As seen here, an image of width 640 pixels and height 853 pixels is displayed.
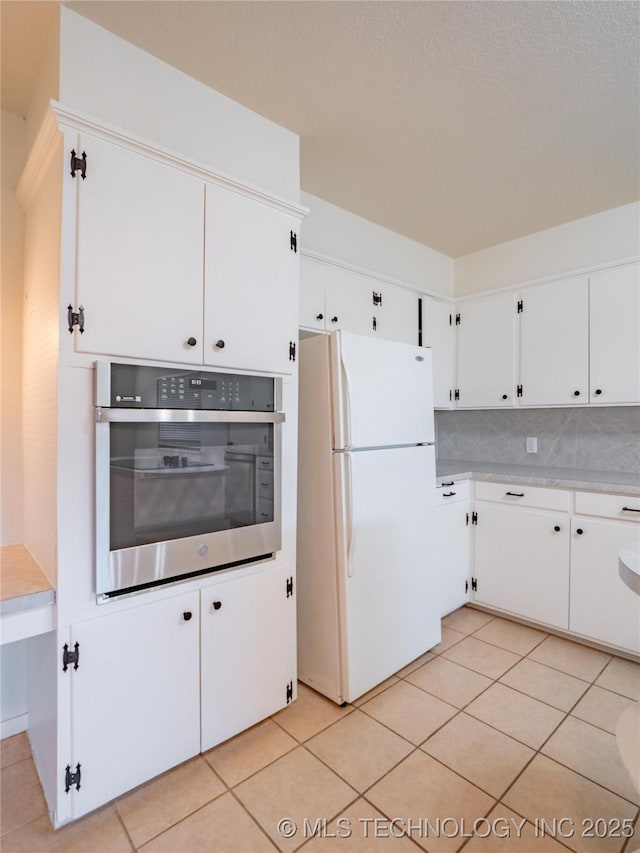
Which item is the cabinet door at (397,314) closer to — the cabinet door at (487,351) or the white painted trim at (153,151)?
the cabinet door at (487,351)

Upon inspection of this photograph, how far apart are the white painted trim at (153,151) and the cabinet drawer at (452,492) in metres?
1.78

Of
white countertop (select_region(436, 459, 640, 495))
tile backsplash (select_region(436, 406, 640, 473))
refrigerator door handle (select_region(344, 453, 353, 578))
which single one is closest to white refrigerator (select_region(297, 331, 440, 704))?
refrigerator door handle (select_region(344, 453, 353, 578))

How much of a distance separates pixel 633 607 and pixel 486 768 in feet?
4.12

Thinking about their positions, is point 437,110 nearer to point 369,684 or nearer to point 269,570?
point 269,570

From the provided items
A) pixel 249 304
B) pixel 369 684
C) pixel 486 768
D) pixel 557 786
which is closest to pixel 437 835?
pixel 486 768

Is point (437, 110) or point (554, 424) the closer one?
point (437, 110)

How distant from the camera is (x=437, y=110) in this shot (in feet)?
6.20

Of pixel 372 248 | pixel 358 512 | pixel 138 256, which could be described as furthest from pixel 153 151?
pixel 372 248

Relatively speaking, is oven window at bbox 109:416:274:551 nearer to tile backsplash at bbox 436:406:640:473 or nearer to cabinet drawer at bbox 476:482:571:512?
cabinet drawer at bbox 476:482:571:512

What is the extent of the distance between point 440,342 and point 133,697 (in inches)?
112

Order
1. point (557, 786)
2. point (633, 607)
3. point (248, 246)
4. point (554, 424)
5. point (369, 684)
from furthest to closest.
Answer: point (554, 424) < point (633, 607) < point (369, 684) < point (248, 246) < point (557, 786)

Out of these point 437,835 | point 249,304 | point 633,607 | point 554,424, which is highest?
Result: point 249,304

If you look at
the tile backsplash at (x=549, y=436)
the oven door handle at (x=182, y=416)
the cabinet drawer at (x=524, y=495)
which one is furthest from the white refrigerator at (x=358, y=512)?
the tile backsplash at (x=549, y=436)

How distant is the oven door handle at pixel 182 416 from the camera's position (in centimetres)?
139
